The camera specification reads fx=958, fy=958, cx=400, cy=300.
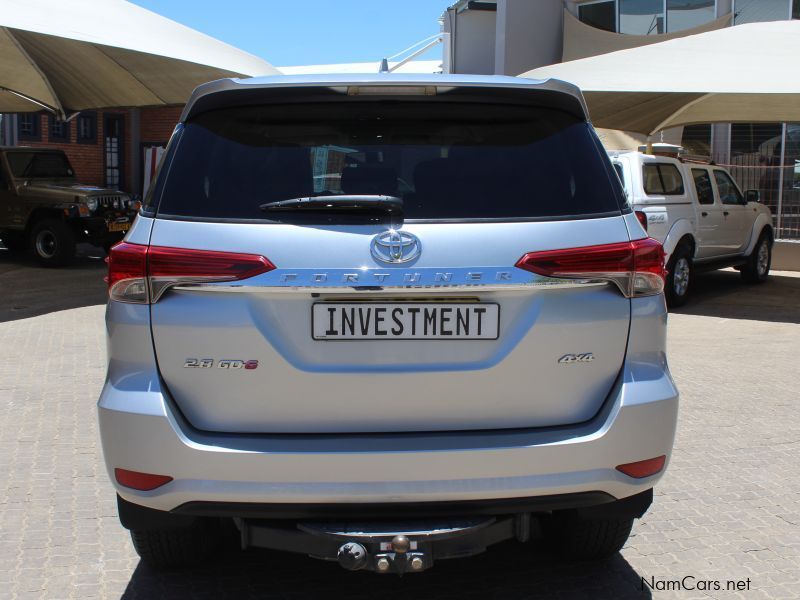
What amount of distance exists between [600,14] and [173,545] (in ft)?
67.3

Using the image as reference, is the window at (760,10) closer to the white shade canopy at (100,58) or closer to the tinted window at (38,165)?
the white shade canopy at (100,58)

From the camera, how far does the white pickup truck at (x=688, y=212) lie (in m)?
11.8

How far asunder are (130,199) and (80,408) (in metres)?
10.0

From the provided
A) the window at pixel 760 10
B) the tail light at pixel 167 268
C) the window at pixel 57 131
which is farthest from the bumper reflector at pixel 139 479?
the window at pixel 57 131

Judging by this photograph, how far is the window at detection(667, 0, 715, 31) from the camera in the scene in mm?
19938

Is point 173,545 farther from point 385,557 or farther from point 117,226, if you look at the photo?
point 117,226

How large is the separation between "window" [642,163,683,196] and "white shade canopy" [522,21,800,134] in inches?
66.3

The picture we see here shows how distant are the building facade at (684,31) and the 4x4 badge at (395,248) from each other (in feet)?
54.2

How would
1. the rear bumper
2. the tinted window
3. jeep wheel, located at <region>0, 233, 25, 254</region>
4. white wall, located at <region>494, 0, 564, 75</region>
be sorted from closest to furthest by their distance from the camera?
the rear bumper
the tinted window
jeep wheel, located at <region>0, 233, 25, 254</region>
white wall, located at <region>494, 0, 564, 75</region>

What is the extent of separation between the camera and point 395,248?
9.00 feet

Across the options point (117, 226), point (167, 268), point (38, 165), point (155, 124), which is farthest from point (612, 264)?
point (155, 124)

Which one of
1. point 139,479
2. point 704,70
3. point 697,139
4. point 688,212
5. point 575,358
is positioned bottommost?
point 139,479

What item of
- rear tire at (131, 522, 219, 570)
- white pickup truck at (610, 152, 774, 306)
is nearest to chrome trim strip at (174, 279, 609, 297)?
rear tire at (131, 522, 219, 570)

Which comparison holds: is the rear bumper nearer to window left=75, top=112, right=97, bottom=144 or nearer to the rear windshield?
the rear windshield
